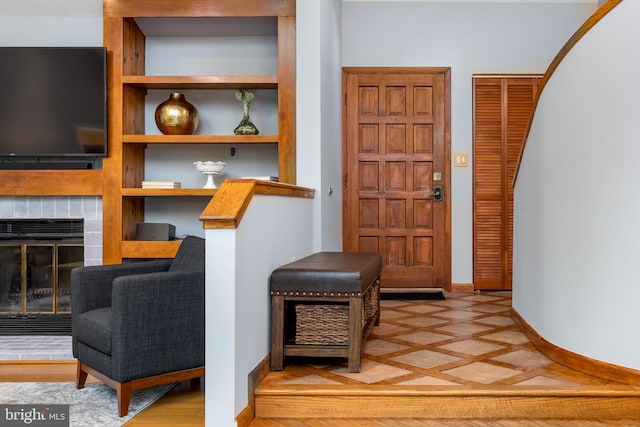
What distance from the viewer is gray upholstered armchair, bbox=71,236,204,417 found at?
7.42 feet

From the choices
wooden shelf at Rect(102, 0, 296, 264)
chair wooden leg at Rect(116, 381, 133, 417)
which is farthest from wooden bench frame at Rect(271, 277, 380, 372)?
wooden shelf at Rect(102, 0, 296, 264)

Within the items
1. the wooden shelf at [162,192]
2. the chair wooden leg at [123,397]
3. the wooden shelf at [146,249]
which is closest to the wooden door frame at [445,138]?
the wooden shelf at [162,192]

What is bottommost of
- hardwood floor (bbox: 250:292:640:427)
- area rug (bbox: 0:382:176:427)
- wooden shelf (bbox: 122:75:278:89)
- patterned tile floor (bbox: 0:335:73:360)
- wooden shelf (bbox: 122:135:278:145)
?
area rug (bbox: 0:382:176:427)

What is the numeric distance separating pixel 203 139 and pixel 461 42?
9.01ft

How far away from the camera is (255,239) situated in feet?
7.10

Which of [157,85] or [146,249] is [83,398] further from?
[157,85]

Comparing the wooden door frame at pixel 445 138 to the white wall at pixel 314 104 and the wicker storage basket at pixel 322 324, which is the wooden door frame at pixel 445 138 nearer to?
the white wall at pixel 314 104

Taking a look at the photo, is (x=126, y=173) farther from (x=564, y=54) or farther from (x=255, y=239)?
(x=564, y=54)

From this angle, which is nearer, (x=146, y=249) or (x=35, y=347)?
(x=35, y=347)

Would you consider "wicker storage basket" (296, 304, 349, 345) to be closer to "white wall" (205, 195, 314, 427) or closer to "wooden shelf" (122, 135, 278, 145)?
"white wall" (205, 195, 314, 427)

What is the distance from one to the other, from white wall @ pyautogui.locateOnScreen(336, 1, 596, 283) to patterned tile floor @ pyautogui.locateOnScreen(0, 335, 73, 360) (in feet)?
10.9

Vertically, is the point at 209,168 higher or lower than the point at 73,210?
higher

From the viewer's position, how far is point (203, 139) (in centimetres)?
347

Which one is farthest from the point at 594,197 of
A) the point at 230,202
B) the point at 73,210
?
the point at 73,210
